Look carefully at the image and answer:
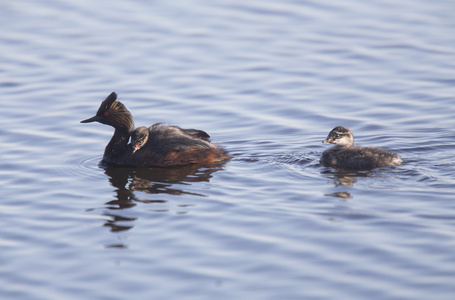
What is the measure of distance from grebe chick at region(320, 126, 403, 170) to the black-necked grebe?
154 cm

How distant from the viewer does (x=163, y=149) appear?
456 inches

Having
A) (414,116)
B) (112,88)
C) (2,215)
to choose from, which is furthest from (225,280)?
(112,88)

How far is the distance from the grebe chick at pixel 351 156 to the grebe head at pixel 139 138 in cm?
255

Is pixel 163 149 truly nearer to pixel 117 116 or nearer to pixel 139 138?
pixel 139 138

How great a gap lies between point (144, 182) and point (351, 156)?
9.22 ft

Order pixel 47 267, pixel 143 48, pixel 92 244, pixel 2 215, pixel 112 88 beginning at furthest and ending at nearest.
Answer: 1. pixel 143 48
2. pixel 112 88
3. pixel 2 215
4. pixel 92 244
5. pixel 47 267

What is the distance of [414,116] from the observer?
43.6ft

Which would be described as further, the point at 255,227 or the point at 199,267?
the point at 255,227

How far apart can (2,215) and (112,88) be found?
5.87 metres

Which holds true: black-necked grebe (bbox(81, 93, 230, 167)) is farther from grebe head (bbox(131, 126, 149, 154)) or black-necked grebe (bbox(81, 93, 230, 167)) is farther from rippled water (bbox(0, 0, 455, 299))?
rippled water (bbox(0, 0, 455, 299))

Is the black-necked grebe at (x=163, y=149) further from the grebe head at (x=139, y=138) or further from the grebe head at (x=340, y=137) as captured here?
the grebe head at (x=340, y=137)

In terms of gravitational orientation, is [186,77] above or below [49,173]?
above

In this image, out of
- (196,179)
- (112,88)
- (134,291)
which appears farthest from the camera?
(112,88)

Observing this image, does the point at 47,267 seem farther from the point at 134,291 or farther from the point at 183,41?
the point at 183,41
